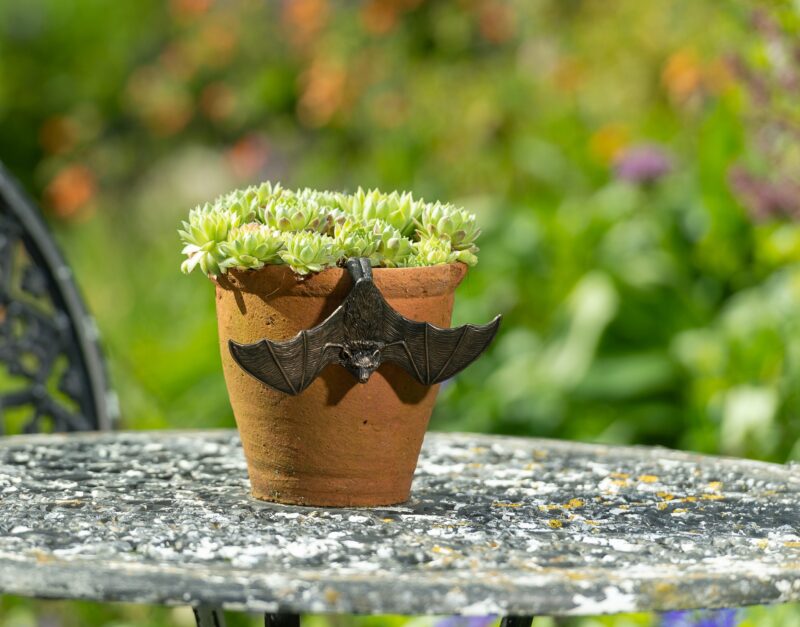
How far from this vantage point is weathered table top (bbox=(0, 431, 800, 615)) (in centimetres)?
99

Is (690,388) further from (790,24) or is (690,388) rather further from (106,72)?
(106,72)

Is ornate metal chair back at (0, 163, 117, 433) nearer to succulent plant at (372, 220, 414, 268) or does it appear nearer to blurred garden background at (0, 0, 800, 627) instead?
blurred garden background at (0, 0, 800, 627)

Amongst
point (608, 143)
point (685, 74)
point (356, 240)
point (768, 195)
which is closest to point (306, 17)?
point (608, 143)

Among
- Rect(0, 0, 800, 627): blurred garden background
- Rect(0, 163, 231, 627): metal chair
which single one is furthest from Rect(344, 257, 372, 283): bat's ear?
Rect(0, 0, 800, 627): blurred garden background

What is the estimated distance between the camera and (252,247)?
130 centimetres

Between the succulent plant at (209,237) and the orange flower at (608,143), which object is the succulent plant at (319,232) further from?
the orange flower at (608,143)

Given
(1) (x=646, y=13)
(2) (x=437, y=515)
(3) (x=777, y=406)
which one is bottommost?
(2) (x=437, y=515)

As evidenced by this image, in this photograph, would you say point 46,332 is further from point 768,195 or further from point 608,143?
point 608,143

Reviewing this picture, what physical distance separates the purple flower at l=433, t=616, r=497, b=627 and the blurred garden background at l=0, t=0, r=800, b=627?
0.73 ft

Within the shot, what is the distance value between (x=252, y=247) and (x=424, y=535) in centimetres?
35

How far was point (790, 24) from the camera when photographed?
287cm

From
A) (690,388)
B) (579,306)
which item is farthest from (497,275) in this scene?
(690,388)

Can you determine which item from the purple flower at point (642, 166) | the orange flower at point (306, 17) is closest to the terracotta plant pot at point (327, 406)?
the purple flower at point (642, 166)

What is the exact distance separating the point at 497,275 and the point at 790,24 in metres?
1.82
